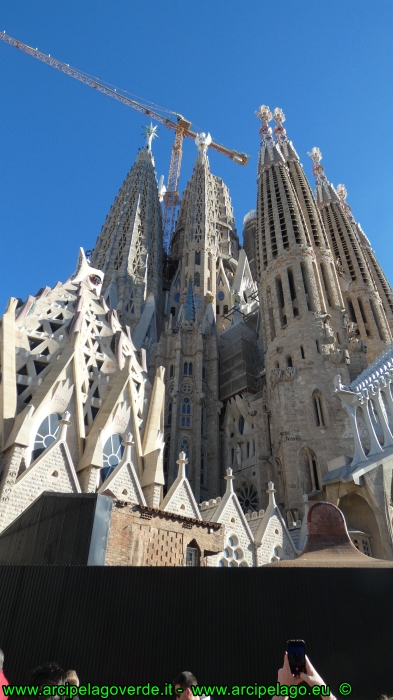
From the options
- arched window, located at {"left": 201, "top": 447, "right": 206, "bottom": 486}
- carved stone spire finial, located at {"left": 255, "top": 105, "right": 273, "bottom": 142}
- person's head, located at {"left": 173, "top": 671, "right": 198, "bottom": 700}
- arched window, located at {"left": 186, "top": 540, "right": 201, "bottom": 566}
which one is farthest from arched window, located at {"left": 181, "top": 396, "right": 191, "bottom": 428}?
carved stone spire finial, located at {"left": 255, "top": 105, "right": 273, "bottom": 142}

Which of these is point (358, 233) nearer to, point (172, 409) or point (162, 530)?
point (172, 409)

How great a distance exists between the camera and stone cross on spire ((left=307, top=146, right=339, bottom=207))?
5094 cm

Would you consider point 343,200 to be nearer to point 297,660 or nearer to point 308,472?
point 308,472

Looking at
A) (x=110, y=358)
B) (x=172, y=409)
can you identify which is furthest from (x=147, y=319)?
(x=110, y=358)

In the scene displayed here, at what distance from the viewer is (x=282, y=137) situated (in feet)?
176

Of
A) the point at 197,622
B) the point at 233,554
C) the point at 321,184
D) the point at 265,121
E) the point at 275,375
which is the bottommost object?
the point at 197,622

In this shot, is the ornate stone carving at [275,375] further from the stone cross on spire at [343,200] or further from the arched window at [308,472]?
the stone cross on spire at [343,200]

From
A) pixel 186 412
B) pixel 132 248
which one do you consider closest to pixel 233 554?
pixel 186 412

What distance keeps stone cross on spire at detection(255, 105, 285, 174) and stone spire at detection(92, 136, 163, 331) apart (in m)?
12.2

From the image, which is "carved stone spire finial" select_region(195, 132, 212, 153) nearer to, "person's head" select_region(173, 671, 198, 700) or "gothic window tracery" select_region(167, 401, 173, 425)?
"gothic window tracery" select_region(167, 401, 173, 425)

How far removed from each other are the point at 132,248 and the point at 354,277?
64.9 feet

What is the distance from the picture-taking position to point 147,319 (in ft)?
129

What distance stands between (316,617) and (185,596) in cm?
227

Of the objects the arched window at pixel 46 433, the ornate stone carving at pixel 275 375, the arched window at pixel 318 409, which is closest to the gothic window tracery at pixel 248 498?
the arched window at pixel 318 409
